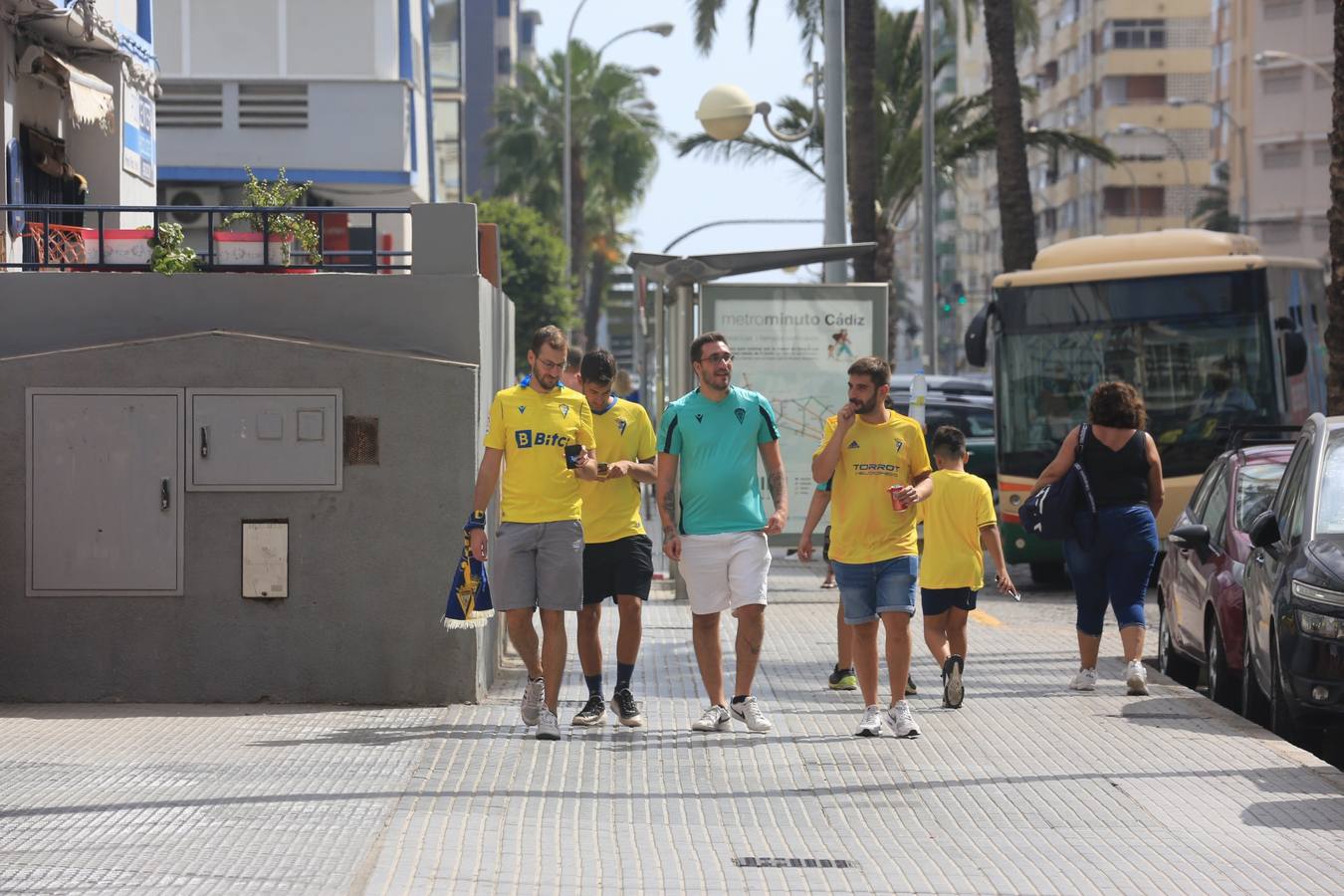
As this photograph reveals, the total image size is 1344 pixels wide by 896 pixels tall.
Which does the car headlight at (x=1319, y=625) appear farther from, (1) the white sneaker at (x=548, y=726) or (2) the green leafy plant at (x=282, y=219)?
(2) the green leafy plant at (x=282, y=219)

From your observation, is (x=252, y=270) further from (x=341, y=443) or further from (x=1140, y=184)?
(x=1140, y=184)

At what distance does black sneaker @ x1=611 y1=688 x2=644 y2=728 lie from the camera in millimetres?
9398

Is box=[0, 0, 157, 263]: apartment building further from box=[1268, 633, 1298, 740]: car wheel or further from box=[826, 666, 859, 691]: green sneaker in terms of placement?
box=[1268, 633, 1298, 740]: car wheel

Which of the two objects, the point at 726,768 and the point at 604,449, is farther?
the point at 604,449

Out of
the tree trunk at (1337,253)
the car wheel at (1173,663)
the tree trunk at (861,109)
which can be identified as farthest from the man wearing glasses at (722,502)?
the tree trunk at (861,109)

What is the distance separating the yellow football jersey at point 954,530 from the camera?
10.3 meters

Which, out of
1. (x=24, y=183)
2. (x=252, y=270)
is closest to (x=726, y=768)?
(x=252, y=270)

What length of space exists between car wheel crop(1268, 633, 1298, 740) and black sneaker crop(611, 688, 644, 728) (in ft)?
9.54

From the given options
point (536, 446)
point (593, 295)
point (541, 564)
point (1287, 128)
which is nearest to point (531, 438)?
point (536, 446)

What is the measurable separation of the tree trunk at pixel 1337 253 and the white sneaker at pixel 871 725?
8.25m

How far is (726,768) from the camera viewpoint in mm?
8328

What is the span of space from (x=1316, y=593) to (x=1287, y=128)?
6059 centimetres

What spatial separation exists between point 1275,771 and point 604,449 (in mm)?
3341

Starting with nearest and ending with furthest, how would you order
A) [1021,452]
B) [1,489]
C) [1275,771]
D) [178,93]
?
[1275,771] → [1,489] → [1021,452] → [178,93]
